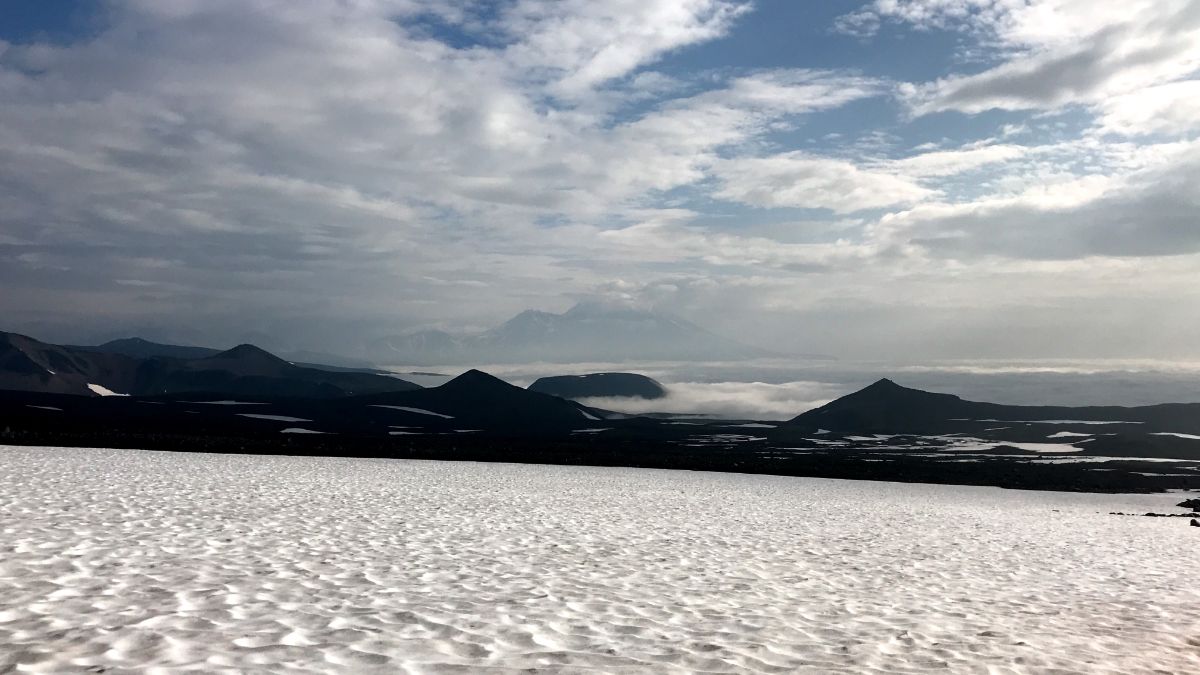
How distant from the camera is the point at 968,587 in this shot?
13742mm

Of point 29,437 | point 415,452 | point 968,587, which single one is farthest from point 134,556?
point 415,452

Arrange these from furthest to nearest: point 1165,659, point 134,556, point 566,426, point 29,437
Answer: point 566,426 < point 29,437 < point 134,556 < point 1165,659

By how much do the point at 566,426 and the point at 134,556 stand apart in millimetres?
181914

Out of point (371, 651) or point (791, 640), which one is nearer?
point (371, 651)

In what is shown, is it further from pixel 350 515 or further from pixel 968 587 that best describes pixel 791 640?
pixel 350 515

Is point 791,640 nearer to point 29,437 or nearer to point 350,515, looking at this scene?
point 350,515

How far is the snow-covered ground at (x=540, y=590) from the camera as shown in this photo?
819 cm

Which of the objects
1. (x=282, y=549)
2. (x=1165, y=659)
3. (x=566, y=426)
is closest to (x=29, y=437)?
(x=282, y=549)

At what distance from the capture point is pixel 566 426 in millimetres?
193125

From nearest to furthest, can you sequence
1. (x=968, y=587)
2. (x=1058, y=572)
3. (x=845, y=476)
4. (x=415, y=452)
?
1. (x=968, y=587)
2. (x=1058, y=572)
3. (x=845, y=476)
4. (x=415, y=452)

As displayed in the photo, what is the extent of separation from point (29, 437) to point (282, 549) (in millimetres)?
56408

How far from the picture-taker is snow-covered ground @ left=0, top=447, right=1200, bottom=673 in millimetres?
8188

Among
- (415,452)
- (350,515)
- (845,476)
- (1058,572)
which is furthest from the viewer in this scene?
(415,452)

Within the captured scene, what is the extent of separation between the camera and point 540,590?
11.6m
